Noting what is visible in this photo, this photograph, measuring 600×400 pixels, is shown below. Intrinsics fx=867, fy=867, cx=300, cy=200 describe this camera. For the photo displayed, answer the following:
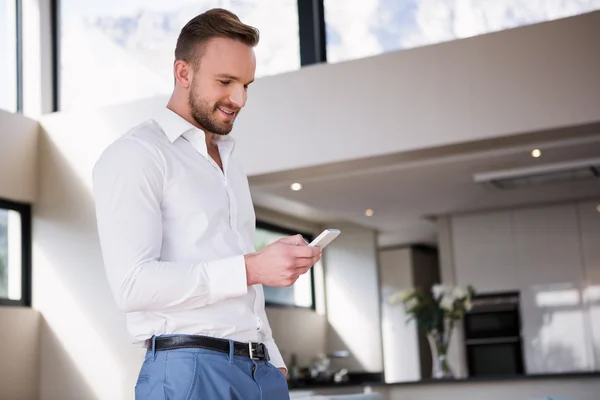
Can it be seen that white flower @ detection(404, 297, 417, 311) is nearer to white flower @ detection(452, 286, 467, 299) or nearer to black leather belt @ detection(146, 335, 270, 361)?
white flower @ detection(452, 286, 467, 299)

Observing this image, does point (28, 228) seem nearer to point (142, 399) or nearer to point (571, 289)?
point (571, 289)

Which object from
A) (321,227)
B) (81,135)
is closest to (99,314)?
(81,135)

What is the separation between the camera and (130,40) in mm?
6422

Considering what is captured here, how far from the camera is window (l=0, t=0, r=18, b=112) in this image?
6.50 meters

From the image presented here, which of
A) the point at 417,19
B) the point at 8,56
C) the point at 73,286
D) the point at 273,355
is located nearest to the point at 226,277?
the point at 273,355

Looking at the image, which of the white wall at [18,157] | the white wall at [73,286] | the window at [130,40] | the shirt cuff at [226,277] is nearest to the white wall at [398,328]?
the white wall at [73,286]

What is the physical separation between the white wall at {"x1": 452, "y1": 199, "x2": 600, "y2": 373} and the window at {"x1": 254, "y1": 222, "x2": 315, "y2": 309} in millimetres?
1460

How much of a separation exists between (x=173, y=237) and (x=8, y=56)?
5.81 m

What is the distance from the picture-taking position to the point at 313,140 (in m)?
5.45

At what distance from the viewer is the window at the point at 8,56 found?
21.3 ft

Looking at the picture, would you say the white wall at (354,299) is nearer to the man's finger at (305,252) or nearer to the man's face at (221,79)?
the man's face at (221,79)

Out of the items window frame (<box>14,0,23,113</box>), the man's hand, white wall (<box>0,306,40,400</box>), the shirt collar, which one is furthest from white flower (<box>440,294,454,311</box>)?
the man's hand

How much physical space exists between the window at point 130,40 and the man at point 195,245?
4560 millimetres

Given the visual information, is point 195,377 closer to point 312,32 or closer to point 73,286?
point 312,32
